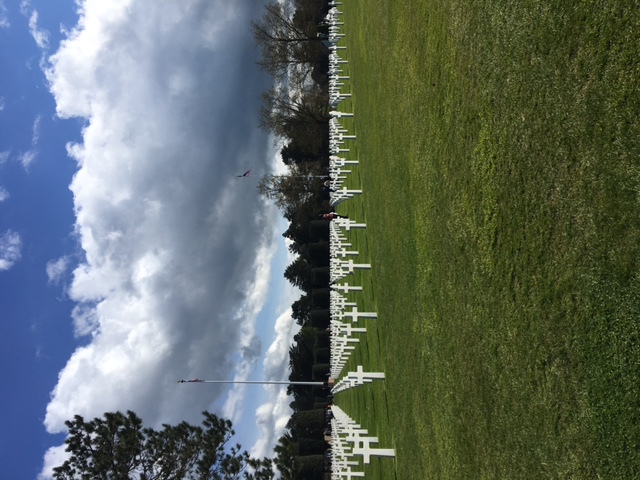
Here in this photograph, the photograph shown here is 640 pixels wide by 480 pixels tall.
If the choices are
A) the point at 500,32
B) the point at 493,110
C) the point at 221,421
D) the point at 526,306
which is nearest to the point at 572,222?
the point at 526,306

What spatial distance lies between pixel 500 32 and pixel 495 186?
7.52 feet

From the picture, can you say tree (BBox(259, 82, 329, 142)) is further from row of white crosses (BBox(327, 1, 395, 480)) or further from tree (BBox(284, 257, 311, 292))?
tree (BBox(284, 257, 311, 292))

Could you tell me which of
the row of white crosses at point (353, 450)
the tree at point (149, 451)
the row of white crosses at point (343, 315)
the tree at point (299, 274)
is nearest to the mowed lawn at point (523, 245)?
the row of white crosses at point (353, 450)

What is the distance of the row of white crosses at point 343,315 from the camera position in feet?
48.4

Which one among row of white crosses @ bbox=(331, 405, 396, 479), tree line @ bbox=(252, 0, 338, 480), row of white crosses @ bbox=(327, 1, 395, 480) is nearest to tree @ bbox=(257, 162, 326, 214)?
tree line @ bbox=(252, 0, 338, 480)

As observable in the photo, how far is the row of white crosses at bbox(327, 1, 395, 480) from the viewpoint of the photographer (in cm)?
1476

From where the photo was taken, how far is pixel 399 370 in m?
13.1

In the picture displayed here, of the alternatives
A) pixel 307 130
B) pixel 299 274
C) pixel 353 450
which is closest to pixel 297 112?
pixel 307 130

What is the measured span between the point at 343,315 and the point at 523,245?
12.1 meters

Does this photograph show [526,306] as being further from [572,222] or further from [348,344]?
[348,344]

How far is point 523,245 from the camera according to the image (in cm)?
638

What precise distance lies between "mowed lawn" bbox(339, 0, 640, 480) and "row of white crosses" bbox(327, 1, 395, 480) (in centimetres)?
232

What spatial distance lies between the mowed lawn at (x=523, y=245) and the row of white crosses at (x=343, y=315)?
91.4 inches

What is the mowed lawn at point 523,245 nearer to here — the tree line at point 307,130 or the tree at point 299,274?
the tree line at point 307,130
